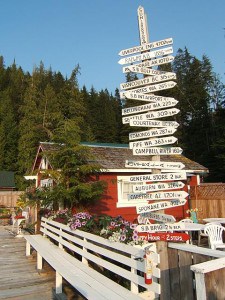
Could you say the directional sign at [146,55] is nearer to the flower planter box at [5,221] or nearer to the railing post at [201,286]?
the railing post at [201,286]

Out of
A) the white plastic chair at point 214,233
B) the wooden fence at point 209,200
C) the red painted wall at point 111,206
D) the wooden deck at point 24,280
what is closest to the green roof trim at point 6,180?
the red painted wall at point 111,206

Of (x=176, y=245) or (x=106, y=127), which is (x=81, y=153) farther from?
(x=106, y=127)

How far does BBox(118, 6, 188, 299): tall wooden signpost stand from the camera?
13.3ft

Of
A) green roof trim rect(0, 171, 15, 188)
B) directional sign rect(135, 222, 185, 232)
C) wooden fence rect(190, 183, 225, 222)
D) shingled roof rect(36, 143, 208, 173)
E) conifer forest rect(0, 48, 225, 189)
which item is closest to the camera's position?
directional sign rect(135, 222, 185, 232)

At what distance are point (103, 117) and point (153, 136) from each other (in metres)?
52.6

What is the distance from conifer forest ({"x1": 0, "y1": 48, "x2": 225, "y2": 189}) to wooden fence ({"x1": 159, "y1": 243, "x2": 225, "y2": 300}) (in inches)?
1168

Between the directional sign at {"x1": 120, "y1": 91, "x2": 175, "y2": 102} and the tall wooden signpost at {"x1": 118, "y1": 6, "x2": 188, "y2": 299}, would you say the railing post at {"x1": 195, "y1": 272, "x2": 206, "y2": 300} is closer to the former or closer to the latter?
the tall wooden signpost at {"x1": 118, "y1": 6, "x2": 188, "y2": 299}

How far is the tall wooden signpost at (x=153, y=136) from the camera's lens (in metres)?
4.04

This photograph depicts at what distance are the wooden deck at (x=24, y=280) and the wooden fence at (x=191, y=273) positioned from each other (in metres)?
2.73

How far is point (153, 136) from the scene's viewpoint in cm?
426

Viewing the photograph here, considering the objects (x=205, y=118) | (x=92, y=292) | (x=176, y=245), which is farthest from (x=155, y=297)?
(x=205, y=118)

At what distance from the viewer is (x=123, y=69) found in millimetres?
4605

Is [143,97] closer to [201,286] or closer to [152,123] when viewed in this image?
[152,123]

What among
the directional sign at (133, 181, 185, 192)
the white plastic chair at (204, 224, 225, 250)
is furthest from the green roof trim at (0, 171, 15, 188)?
the directional sign at (133, 181, 185, 192)
